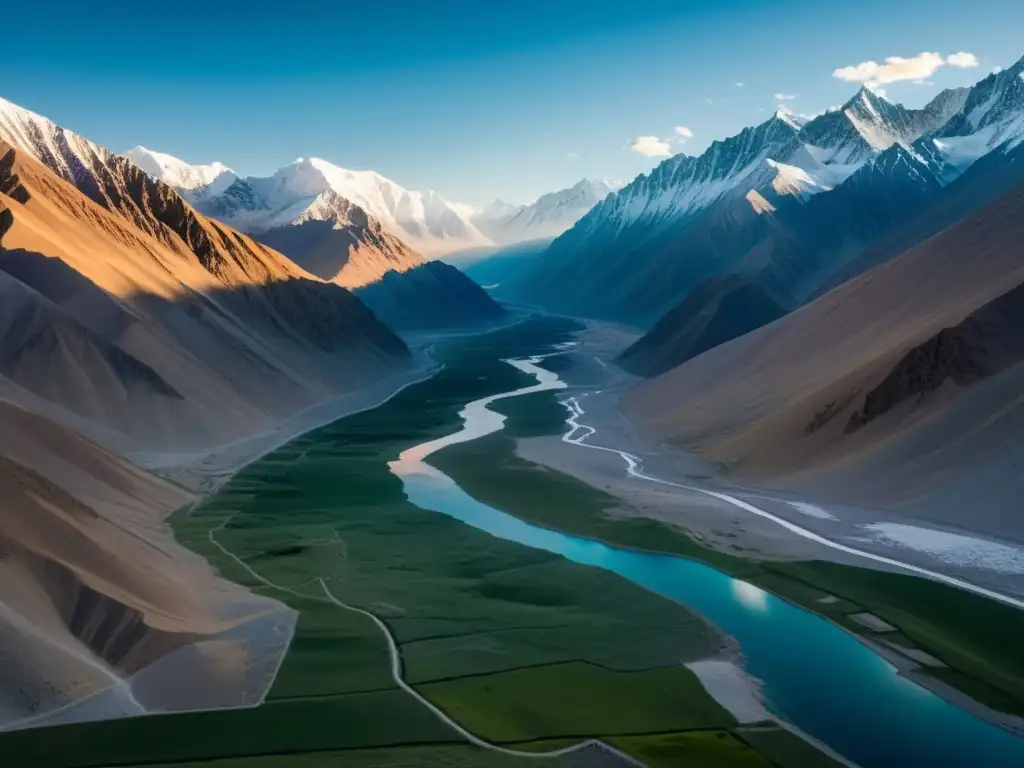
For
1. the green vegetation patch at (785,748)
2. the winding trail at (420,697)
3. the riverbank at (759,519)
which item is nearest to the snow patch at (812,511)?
the riverbank at (759,519)

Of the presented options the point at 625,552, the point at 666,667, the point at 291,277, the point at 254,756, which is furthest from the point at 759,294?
the point at 254,756

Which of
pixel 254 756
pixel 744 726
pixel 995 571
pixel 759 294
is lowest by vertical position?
pixel 254 756

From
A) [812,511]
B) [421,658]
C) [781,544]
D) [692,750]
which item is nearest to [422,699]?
[421,658]

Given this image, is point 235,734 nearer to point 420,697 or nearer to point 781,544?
point 420,697

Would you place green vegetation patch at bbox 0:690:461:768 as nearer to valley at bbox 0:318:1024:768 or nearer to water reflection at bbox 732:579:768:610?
valley at bbox 0:318:1024:768

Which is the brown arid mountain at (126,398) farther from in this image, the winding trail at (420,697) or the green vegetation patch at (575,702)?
the green vegetation patch at (575,702)

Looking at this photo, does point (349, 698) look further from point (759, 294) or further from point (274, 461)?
point (759, 294)
